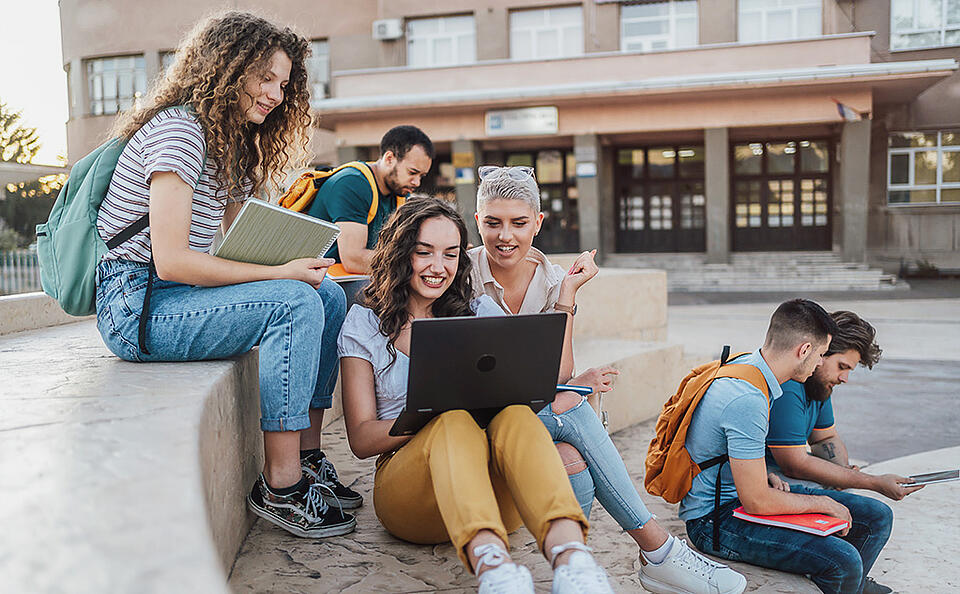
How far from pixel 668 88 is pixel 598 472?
16533 millimetres

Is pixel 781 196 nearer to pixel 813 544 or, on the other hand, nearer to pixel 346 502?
pixel 813 544

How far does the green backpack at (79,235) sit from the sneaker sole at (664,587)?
199cm

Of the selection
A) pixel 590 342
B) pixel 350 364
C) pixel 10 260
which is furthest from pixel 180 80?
pixel 10 260

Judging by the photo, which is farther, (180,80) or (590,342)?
(590,342)

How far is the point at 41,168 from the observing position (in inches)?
264

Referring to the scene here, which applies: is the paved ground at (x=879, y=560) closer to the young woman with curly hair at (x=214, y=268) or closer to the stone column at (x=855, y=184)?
the young woman with curly hair at (x=214, y=268)

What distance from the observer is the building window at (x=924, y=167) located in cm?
2028

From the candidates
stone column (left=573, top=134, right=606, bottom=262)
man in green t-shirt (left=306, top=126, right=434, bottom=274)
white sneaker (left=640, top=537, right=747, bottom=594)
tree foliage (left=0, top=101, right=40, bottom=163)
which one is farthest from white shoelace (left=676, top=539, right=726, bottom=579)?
stone column (left=573, top=134, right=606, bottom=262)

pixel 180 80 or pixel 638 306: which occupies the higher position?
pixel 180 80

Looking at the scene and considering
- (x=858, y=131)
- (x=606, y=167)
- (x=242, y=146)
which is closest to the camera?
(x=242, y=146)

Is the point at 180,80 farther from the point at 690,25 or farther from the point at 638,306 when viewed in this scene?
the point at 690,25

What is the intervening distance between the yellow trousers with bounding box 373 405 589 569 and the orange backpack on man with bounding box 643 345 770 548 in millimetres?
789

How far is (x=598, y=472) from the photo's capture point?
2689mm

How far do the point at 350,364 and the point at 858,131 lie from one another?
1797cm
